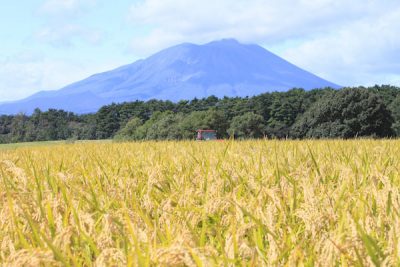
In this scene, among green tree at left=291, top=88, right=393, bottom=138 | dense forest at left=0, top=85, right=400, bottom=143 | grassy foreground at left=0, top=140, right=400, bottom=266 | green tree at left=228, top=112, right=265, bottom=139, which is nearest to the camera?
grassy foreground at left=0, top=140, right=400, bottom=266

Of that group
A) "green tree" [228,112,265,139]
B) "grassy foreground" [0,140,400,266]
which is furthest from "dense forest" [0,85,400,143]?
"grassy foreground" [0,140,400,266]

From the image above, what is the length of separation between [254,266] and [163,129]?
264 ft

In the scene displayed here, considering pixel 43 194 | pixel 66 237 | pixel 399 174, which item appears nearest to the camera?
pixel 66 237

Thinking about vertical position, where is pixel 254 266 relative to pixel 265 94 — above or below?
below

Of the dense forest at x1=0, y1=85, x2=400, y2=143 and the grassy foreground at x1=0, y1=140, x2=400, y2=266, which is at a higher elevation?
the dense forest at x1=0, y1=85, x2=400, y2=143

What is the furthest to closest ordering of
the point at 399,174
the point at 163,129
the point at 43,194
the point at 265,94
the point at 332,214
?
the point at 265,94
the point at 163,129
the point at 399,174
the point at 43,194
the point at 332,214

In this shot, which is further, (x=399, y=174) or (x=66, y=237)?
(x=399, y=174)

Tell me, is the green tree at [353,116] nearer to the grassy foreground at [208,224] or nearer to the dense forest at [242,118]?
the dense forest at [242,118]

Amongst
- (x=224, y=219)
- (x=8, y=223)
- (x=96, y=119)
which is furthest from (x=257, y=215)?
(x=96, y=119)

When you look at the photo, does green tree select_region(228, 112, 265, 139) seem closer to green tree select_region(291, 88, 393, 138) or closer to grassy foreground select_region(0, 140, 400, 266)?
green tree select_region(291, 88, 393, 138)

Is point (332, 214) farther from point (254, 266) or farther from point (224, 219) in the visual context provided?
point (254, 266)

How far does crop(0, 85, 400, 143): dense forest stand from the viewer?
64.2 meters

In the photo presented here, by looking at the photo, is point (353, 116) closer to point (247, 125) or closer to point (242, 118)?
point (247, 125)

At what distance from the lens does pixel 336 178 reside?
145 inches
